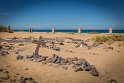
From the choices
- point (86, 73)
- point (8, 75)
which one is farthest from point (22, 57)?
point (86, 73)

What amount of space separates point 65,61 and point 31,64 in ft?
6.23

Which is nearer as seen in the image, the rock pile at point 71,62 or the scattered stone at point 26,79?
the scattered stone at point 26,79

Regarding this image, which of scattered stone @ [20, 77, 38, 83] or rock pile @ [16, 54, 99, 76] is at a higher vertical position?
rock pile @ [16, 54, 99, 76]

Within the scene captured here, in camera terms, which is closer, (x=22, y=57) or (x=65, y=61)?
(x=65, y=61)

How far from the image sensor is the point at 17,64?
12.6m

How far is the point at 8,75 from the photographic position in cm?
1045

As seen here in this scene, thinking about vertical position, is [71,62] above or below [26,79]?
above

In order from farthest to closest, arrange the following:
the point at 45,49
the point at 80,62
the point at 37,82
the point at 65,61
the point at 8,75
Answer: the point at 45,49, the point at 65,61, the point at 80,62, the point at 8,75, the point at 37,82

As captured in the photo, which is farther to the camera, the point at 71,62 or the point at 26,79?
the point at 71,62

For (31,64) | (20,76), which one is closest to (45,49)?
(31,64)

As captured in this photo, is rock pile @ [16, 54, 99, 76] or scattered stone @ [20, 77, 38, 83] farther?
rock pile @ [16, 54, 99, 76]

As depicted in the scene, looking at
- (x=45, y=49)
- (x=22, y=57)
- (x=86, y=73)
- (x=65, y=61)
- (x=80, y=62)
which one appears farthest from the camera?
(x=45, y=49)

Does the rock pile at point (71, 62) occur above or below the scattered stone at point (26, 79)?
above

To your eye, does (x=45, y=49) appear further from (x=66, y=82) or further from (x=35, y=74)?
(x=66, y=82)
